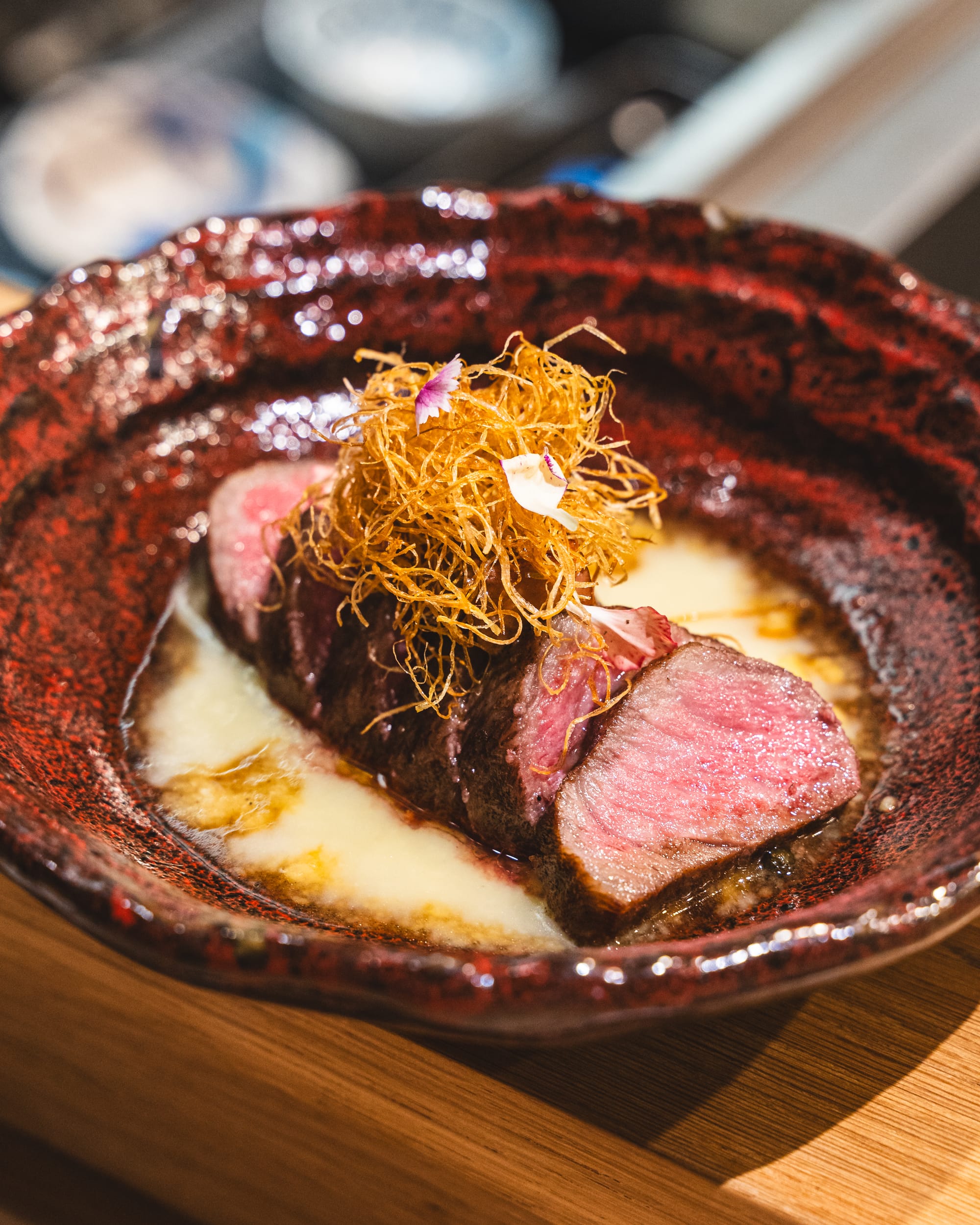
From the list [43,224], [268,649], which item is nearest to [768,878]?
[268,649]

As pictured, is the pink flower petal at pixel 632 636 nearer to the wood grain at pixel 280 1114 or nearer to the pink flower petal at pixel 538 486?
the pink flower petal at pixel 538 486

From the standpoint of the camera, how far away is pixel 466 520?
1.85 meters

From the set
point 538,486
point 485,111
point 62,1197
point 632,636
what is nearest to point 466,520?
point 538,486

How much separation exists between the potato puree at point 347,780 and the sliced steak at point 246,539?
114mm

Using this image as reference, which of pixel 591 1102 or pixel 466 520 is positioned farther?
pixel 466 520

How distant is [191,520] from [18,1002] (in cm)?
105

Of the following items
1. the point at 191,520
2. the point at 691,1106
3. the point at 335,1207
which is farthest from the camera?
the point at 191,520

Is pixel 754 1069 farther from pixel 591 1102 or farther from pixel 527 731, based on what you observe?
pixel 527 731

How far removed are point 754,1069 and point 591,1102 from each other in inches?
10.2

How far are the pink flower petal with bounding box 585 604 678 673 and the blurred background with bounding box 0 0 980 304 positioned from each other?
2822mm

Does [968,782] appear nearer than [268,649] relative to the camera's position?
Yes

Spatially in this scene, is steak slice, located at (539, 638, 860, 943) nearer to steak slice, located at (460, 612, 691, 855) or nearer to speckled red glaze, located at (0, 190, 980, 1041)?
steak slice, located at (460, 612, 691, 855)

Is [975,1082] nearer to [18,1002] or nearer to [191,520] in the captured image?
[18,1002]

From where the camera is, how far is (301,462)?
2.50m
